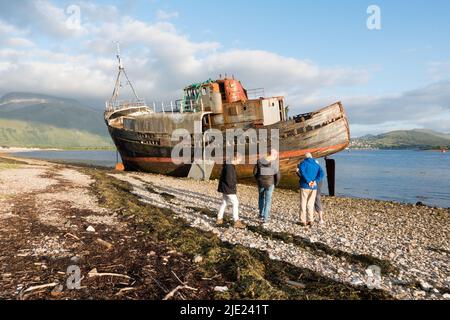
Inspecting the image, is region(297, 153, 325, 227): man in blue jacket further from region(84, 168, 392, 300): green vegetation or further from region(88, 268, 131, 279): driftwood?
region(88, 268, 131, 279): driftwood

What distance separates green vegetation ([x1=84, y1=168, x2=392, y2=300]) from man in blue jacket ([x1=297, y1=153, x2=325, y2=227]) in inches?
155

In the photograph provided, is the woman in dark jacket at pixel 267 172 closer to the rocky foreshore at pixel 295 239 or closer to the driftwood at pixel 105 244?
the rocky foreshore at pixel 295 239

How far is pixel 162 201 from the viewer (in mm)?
16281

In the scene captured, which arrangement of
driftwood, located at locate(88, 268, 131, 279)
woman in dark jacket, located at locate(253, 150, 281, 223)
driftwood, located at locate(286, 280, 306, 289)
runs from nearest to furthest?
1. driftwood, located at locate(88, 268, 131, 279)
2. driftwood, located at locate(286, 280, 306, 289)
3. woman in dark jacket, located at locate(253, 150, 281, 223)

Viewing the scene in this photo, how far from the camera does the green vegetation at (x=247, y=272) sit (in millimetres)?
5707

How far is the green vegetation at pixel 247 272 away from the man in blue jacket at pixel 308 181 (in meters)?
3.94

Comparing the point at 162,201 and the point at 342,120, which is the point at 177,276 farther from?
the point at 342,120

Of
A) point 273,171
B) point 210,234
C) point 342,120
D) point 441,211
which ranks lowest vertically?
point 441,211

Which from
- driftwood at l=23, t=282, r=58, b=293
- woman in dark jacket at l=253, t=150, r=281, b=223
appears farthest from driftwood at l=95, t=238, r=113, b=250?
woman in dark jacket at l=253, t=150, r=281, b=223

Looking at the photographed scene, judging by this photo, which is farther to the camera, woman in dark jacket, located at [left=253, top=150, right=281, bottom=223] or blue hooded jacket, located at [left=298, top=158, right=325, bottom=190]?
woman in dark jacket, located at [left=253, top=150, right=281, bottom=223]

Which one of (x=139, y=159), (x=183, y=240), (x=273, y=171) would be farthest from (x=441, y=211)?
(x=139, y=159)

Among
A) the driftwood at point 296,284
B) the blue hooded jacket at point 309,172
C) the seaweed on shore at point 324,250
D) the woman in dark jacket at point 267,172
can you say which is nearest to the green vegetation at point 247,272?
the driftwood at point 296,284

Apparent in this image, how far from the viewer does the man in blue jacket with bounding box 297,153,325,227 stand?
37.5ft
